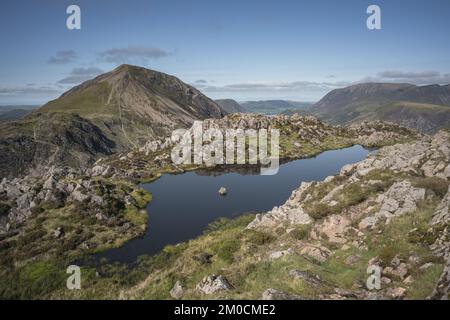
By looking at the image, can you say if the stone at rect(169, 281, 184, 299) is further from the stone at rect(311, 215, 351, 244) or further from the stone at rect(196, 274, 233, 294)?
the stone at rect(311, 215, 351, 244)

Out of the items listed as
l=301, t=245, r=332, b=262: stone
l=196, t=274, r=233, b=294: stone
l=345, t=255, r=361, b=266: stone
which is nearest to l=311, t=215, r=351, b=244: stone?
l=301, t=245, r=332, b=262: stone

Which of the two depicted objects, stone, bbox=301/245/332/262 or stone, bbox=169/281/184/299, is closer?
stone, bbox=169/281/184/299

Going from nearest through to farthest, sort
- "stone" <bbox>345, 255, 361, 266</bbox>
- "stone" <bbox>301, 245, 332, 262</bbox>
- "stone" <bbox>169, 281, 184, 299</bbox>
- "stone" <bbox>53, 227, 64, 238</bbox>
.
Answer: "stone" <bbox>345, 255, 361, 266</bbox>
"stone" <bbox>169, 281, 184, 299</bbox>
"stone" <bbox>301, 245, 332, 262</bbox>
"stone" <bbox>53, 227, 64, 238</bbox>

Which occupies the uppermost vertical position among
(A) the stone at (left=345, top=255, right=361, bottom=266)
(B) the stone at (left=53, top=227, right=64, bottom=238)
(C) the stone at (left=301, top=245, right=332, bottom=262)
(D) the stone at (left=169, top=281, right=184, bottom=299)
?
(A) the stone at (left=345, top=255, right=361, bottom=266)

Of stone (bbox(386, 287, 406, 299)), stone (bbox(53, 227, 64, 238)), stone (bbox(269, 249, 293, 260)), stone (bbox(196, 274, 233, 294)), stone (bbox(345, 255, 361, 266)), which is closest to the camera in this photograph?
stone (bbox(386, 287, 406, 299))

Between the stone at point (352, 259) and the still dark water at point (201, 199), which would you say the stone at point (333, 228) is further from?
the still dark water at point (201, 199)

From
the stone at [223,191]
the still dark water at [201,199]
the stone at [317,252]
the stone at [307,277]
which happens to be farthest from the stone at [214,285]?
the stone at [223,191]

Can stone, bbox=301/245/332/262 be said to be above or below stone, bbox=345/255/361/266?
below
